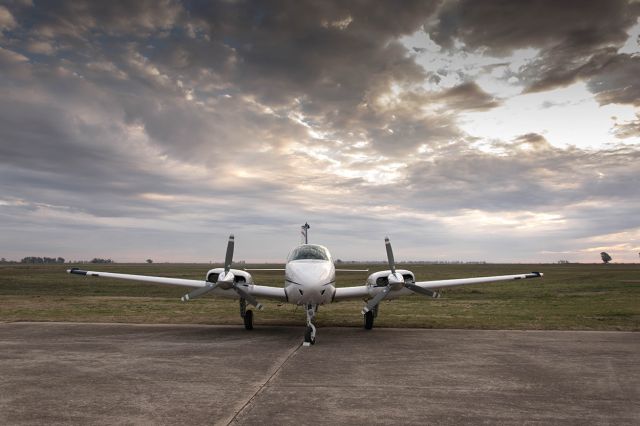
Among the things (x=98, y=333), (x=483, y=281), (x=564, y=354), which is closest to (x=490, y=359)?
(x=564, y=354)

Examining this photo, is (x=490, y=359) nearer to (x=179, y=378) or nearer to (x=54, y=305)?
(x=179, y=378)

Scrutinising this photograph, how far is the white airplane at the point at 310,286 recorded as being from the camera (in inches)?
512

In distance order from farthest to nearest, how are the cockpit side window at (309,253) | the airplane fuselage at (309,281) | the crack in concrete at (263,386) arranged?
the cockpit side window at (309,253) → the airplane fuselage at (309,281) → the crack in concrete at (263,386)

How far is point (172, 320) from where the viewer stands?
1834cm

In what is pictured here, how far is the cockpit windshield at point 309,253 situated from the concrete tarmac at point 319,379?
2660 mm

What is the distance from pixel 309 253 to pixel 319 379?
5.83 metres

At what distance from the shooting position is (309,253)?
1404 cm

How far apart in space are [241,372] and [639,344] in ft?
37.9

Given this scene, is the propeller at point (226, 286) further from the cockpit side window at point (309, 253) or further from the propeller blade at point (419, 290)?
the propeller blade at point (419, 290)

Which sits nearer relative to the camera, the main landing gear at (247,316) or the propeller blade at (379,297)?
the propeller blade at (379,297)

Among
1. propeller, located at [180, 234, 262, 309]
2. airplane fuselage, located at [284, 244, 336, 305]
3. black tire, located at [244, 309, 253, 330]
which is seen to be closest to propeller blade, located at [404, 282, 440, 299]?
airplane fuselage, located at [284, 244, 336, 305]

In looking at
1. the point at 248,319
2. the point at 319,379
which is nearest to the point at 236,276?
the point at 248,319

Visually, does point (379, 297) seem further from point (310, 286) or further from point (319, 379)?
point (319, 379)

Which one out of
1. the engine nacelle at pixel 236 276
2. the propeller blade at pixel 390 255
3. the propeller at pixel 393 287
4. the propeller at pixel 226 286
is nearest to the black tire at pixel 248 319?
the propeller at pixel 226 286
